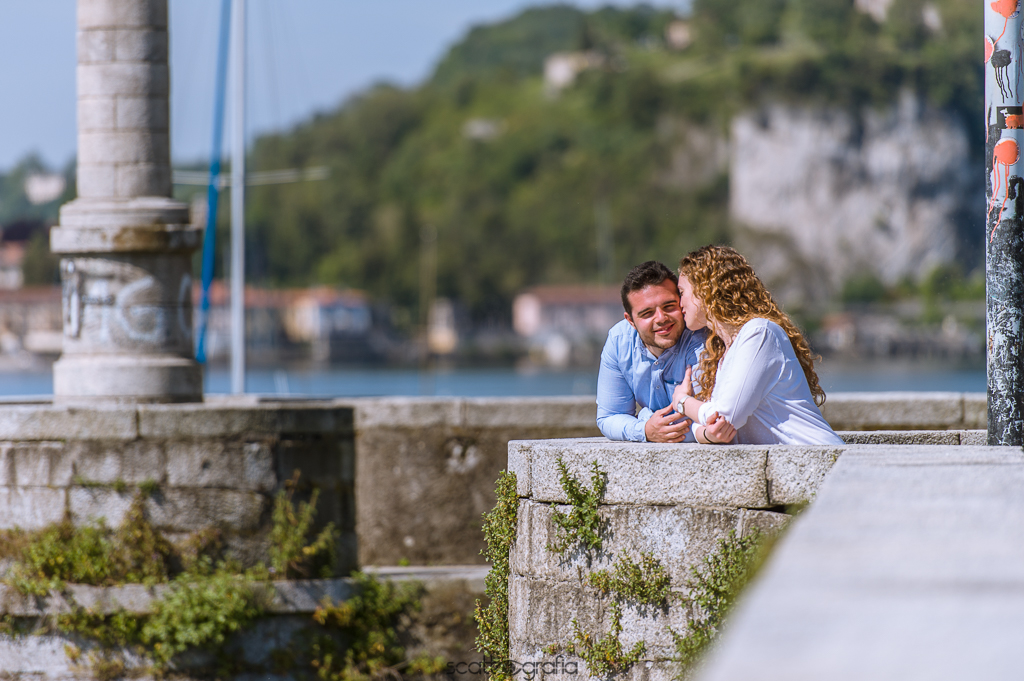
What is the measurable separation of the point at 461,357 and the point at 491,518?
106718 mm

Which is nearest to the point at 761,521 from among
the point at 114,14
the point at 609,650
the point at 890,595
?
the point at 609,650

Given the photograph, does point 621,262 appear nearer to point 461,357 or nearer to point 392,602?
point 461,357

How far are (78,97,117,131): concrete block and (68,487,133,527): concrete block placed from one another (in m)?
2.58

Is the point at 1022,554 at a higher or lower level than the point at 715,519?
higher

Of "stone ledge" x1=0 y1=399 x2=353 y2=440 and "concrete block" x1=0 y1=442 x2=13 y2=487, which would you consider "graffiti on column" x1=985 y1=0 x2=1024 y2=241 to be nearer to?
"stone ledge" x1=0 y1=399 x2=353 y2=440

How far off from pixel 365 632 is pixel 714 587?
429cm

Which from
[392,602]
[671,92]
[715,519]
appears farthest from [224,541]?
[671,92]

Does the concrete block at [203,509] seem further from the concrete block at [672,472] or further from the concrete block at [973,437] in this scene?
the concrete block at [973,437]

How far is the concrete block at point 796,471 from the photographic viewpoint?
4.07 meters

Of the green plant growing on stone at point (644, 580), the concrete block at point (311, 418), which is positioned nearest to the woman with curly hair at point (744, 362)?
the green plant growing on stone at point (644, 580)

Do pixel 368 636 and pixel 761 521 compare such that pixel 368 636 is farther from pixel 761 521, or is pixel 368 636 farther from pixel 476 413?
pixel 761 521

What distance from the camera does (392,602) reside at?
26.8ft

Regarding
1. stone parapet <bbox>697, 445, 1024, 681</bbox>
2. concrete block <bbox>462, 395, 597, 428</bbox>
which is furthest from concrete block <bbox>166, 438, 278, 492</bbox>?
stone parapet <bbox>697, 445, 1024, 681</bbox>

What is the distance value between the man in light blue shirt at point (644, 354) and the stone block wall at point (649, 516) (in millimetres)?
522
